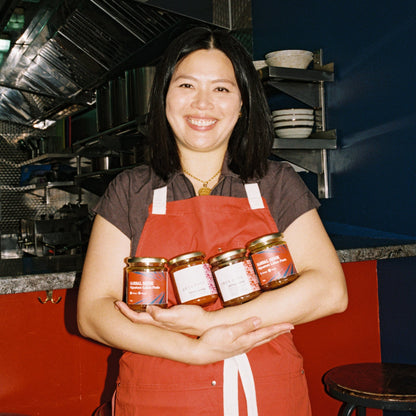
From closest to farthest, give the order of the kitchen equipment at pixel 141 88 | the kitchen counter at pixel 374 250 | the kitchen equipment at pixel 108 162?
the kitchen counter at pixel 374 250, the kitchen equipment at pixel 141 88, the kitchen equipment at pixel 108 162

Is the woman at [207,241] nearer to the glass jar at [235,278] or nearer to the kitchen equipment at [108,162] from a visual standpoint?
the glass jar at [235,278]

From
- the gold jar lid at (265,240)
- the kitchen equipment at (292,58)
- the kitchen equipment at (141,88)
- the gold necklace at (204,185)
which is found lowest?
the gold jar lid at (265,240)

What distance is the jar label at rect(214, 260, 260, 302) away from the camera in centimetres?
109

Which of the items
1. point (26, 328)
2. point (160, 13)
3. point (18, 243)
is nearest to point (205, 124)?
point (26, 328)

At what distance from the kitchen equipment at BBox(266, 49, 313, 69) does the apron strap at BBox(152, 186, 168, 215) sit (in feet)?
5.32

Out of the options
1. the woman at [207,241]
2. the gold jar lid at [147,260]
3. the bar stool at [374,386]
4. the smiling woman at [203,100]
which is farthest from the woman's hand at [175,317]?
the bar stool at [374,386]

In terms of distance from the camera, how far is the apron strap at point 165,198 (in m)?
1.28

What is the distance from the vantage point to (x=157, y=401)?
1.14 meters

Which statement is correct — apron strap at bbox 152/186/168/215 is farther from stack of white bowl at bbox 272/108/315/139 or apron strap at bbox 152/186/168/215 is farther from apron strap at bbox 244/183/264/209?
stack of white bowl at bbox 272/108/315/139

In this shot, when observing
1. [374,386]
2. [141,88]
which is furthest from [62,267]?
[141,88]

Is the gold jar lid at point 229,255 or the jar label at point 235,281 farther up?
the gold jar lid at point 229,255

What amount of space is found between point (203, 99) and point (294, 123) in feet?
4.78

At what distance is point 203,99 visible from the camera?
128 cm

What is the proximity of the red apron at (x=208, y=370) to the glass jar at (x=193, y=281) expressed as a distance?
108 millimetres
